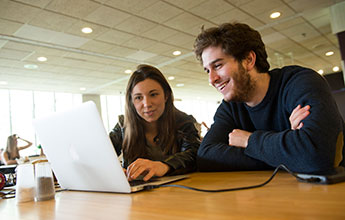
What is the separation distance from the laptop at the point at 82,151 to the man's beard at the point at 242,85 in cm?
61

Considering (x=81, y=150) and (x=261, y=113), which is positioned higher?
(x=261, y=113)

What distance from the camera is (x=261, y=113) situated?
53.6 inches

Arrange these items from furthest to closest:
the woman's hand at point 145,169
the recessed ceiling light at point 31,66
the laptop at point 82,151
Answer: the recessed ceiling light at point 31,66 → the woman's hand at point 145,169 → the laptop at point 82,151

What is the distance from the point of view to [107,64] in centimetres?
658

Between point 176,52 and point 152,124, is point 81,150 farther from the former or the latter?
point 176,52

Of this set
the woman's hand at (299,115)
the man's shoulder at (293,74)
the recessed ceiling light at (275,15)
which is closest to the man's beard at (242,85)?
the man's shoulder at (293,74)

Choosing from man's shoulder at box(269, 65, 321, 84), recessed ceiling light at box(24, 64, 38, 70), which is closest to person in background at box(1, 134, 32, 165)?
recessed ceiling light at box(24, 64, 38, 70)

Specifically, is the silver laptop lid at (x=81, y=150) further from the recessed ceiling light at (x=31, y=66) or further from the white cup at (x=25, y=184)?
the recessed ceiling light at (x=31, y=66)

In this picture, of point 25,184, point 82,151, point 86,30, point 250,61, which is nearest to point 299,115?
point 250,61

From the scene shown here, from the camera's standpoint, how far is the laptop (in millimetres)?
826

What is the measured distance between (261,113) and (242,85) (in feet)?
0.56

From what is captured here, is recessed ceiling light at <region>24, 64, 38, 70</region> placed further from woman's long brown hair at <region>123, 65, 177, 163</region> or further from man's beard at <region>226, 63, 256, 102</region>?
man's beard at <region>226, 63, 256, 102</region>

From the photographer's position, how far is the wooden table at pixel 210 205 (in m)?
Result: 0.50

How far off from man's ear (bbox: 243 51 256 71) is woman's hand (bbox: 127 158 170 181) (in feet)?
2.23
